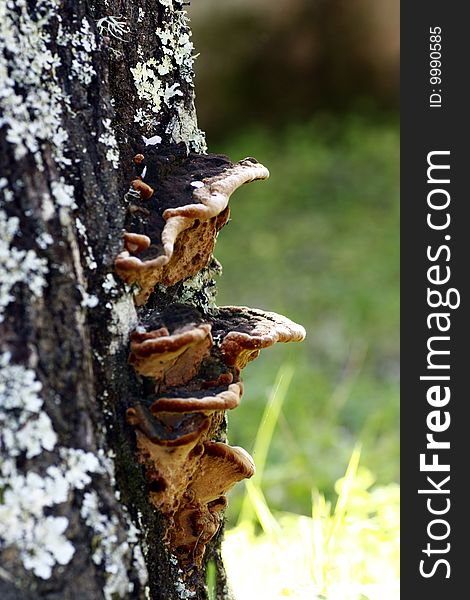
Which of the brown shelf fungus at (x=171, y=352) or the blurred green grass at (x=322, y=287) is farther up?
the brown shelf fungus at (x=171, y=352)

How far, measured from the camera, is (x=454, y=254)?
2453mm

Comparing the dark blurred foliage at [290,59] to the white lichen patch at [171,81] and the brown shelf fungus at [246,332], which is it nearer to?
the white lichen patch at [171,81]

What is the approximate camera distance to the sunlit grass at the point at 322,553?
5.65 feet

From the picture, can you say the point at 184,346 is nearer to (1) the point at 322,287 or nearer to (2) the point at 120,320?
(2) the point at 120,320

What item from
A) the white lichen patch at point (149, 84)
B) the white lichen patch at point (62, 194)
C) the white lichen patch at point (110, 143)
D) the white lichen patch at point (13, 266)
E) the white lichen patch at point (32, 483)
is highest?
the white lichen patch at point (149, 84)

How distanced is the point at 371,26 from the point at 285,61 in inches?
34.4

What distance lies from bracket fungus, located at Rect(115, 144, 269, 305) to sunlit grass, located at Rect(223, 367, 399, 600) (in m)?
0.49

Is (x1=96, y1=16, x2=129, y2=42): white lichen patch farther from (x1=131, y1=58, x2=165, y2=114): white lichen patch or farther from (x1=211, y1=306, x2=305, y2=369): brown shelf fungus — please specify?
(x1=211, y1=306, x2=305, y2=369): brown shelf fungus

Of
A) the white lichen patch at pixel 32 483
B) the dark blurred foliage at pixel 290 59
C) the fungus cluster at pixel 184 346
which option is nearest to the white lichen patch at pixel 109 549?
the white lichen patch at pixel 32 483

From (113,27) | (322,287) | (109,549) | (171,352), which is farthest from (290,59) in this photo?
(109,549)

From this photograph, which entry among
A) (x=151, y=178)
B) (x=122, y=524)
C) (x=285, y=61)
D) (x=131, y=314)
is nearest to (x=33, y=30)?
(x=151, y=178)

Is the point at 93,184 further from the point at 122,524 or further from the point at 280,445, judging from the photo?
the point at 280,445

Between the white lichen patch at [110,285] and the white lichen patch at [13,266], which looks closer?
the white lichen patch at [13,266]

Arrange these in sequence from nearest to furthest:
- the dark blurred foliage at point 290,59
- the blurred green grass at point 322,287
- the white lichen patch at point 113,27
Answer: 1. the white lichen patch at point 113,27
2. the blurred green grass at point 322,287
3. the dark blurred foliage at point 290,59
